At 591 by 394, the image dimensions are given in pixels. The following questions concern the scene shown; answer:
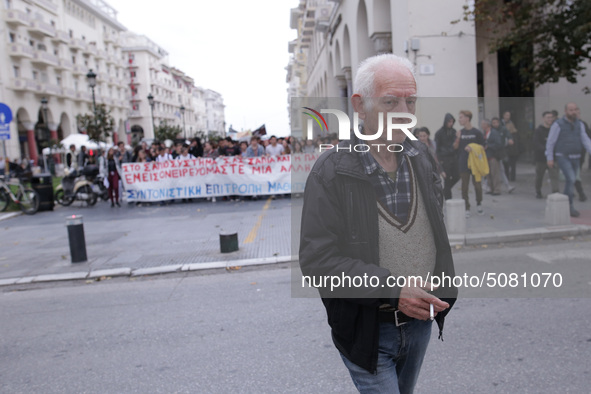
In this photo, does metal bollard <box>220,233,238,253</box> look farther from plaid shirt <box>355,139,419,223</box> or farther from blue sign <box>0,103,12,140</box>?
blue sign <box>0,103,12,140</box>

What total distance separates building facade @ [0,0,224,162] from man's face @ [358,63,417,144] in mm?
36879

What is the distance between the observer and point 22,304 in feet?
20.1

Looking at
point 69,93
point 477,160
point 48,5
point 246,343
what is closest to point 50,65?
point 69,93

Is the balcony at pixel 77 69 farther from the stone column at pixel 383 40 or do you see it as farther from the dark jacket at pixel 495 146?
the dark jacket at pixel 495 146

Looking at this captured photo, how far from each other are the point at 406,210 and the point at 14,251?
965cm

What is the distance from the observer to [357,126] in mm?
1959

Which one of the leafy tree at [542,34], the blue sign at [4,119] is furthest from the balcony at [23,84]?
the leafy tree at [542,34]

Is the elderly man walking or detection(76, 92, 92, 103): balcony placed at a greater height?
detection(76, 92, 92, 103): balcony

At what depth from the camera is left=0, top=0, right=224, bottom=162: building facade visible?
147ft

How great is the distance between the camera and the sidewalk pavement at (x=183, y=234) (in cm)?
765

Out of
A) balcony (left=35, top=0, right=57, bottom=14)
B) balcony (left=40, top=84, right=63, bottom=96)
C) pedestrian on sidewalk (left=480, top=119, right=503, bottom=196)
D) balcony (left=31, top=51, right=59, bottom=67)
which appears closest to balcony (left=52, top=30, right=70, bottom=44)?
balcony (left=31, top=51, right=59, bottom=67)

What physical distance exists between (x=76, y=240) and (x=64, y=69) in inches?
2086

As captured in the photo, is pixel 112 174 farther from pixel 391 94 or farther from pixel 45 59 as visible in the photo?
pixel 45 59

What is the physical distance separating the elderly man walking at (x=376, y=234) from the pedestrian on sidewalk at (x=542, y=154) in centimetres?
898
